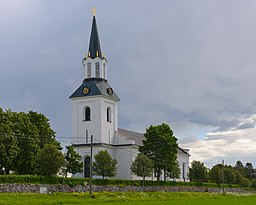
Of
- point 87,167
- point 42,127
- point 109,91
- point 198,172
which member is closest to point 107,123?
point 109,91

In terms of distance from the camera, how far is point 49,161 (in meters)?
59.7

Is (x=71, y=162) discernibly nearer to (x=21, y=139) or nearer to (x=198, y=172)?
(x=21, y=139)

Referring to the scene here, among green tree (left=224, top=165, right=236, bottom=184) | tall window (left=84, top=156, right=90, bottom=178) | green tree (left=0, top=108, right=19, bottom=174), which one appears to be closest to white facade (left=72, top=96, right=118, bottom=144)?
tall window (left=84, top=156, right=90, bottom=178)

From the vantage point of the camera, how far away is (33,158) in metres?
65.7

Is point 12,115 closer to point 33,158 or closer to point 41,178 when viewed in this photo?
point 33,158

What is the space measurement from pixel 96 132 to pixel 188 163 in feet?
121

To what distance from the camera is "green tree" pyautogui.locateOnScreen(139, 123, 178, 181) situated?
80438 mm

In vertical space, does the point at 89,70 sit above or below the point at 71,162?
above

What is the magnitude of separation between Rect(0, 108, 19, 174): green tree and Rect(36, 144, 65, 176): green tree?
121 inches

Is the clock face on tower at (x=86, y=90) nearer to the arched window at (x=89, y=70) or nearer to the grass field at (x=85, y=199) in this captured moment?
the arched window at (x=89, y=70)

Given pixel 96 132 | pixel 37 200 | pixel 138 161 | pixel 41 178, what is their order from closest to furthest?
1. pixel 37 200
2. pixel 41 178
3. pixel 138 161
4. pixel 96 132

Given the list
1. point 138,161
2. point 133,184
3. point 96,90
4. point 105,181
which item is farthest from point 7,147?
point 96,90

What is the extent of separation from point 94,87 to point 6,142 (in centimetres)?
2924

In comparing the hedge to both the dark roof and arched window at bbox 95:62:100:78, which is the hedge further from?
arched window at bbox 95:62:100:78
